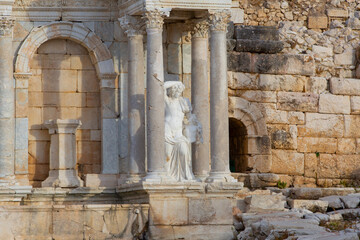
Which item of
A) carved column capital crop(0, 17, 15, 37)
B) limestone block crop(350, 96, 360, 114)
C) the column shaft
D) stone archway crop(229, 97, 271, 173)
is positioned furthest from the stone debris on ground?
carved column capital crop(0, 17, 15, 37)

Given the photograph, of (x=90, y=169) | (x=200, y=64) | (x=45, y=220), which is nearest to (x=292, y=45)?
(x=200, y=64)

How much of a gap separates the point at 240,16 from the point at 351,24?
308 centimetres

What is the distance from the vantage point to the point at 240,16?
25438 millimetres

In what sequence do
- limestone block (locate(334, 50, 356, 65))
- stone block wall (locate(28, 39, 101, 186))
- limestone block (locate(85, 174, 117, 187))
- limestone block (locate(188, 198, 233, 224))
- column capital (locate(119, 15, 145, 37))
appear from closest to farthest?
limestone block (locate(188, 198, 233, 224))
column capital (locate(119, 15, 145, 37))
limestone block (locate(85, 174, 117, 187))
stone block wall (locate(28, 39, 101, 186))
limestone block (locate(334, 50, 356, 65))

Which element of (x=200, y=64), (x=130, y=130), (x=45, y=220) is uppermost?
(x=200, y=64)

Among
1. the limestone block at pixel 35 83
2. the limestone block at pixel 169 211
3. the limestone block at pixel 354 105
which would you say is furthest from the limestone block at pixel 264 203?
the limestone block at pixel 354 105

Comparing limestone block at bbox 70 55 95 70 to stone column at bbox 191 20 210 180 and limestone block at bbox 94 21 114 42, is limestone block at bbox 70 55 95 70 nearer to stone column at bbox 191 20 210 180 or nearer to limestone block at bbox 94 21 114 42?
limestone block at bbox 94 21 114 42

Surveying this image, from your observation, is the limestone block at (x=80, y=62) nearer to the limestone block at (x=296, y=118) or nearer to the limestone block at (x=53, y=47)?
the limestone block at (x=53, y=47)

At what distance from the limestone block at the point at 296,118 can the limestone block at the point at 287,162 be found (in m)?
0.77

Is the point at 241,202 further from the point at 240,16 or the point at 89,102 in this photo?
the point at 240,16

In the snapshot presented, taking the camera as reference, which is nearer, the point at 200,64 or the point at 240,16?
the point at 200,64

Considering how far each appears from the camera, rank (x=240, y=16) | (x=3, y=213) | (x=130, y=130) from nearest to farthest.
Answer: (x=3, y=213) → (x=130, y=130) → (x=240, y=16)

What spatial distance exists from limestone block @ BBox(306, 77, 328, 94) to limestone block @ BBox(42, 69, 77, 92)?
21.4 feet

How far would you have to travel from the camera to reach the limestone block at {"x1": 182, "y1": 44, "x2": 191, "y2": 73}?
22.1m
